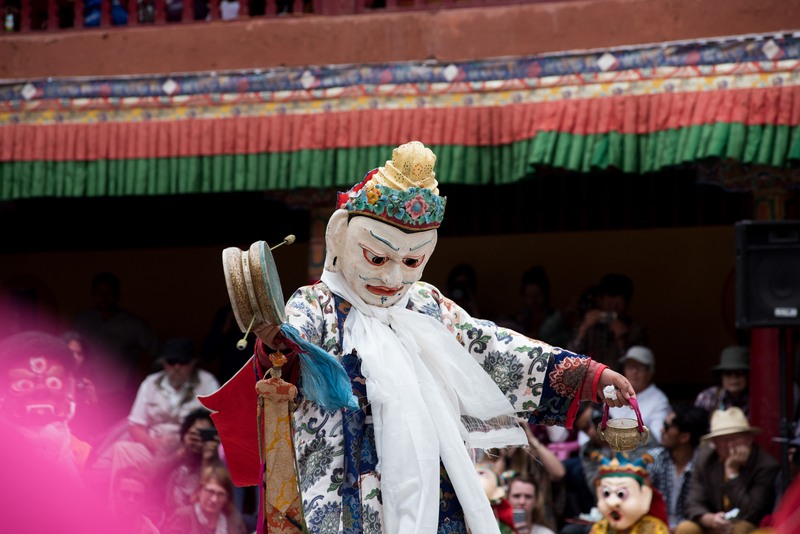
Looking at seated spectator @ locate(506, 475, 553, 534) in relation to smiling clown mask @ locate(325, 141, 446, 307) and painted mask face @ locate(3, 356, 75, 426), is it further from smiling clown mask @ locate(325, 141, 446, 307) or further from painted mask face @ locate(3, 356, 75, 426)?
smiling clown mask @ locate(325, 141, 446, 307)

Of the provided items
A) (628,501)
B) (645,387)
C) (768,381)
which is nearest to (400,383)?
(628,501)

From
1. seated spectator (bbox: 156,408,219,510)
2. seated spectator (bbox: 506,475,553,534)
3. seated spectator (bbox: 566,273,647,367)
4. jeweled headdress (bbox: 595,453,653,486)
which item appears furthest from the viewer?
seated spectator (bbox: 566,273,647,367)

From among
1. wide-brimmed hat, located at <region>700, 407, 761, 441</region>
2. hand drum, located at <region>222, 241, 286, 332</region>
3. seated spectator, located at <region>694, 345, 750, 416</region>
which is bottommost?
wide-brimmed hat, located at <region>700, 407, 761, 441</region>

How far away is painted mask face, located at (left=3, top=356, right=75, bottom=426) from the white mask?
69.0 inches

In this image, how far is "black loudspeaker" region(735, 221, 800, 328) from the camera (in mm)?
7027

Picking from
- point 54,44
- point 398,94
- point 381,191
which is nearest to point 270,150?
point 398,94

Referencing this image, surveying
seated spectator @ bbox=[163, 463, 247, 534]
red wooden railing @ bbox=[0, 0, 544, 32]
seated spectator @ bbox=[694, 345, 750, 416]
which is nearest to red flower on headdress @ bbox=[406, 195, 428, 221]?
seated spectator @ bbox=[163, 463, 247, 534]

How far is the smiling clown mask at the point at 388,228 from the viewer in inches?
179

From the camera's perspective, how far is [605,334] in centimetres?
850

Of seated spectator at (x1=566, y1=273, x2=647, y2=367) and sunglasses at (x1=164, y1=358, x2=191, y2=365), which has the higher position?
seated spectator at (x1=566, y1=273, x2=647, y2=367)

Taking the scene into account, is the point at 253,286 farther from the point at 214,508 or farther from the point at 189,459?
the point at 189,459

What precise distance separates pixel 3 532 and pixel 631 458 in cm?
550

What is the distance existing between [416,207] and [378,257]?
190 millimetres

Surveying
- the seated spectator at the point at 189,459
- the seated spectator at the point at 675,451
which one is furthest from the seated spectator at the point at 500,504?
the seated spectator at the point at 189,459
